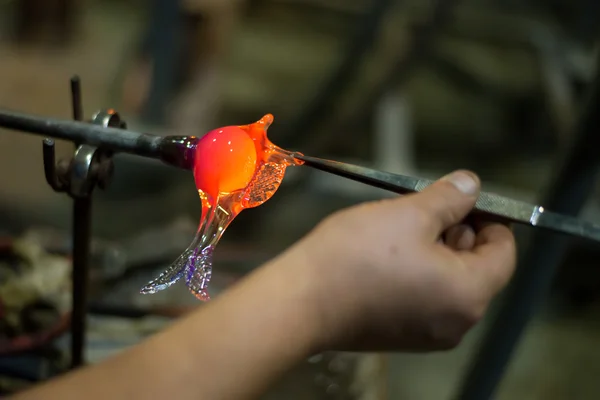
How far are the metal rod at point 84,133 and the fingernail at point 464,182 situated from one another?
237mm

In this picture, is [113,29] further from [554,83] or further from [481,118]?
[554,83]

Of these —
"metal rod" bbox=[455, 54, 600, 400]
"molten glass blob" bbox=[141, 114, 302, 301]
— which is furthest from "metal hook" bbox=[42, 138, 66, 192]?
"metal rod" bbox=[455, 54, 600, 400]

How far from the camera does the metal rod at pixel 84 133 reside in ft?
1.43

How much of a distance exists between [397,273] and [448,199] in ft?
0.23

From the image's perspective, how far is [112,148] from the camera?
17.7 inches

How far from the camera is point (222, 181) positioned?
1.38ft

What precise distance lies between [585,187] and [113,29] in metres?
2.20

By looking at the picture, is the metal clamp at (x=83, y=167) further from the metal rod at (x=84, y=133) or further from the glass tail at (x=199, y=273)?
the glass tail at (x=199, y=273)

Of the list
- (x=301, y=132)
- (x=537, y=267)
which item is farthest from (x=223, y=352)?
(x=301, y=132)

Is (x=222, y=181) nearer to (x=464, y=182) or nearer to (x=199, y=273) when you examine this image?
(x=199, y=273)

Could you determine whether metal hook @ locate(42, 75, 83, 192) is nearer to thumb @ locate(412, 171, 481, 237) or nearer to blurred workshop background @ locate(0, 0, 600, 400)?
blurred workshop background @ locate(0, 0, 600, 400)

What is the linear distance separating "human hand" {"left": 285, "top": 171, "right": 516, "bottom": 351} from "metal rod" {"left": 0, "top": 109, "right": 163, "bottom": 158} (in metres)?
0.16

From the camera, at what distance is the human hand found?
39cm

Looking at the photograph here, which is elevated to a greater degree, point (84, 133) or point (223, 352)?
point (84, 133)
